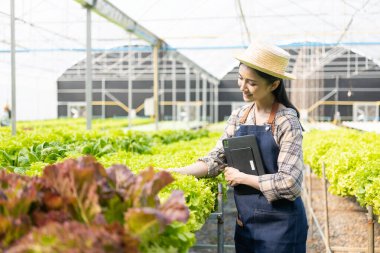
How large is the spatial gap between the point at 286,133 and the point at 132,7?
784cm

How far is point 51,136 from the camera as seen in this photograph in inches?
222

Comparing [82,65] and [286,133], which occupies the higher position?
[82,65]

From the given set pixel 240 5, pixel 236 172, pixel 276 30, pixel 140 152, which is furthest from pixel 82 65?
pixel 236 172

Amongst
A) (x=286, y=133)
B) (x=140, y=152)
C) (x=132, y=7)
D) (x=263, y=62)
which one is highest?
(x=132, y=7)

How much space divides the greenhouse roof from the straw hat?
6.61m

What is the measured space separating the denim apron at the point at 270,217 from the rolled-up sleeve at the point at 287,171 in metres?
0.10

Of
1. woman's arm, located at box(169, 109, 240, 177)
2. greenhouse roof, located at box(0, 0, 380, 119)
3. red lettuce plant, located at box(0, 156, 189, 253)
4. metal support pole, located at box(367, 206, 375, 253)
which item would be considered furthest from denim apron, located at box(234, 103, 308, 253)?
greenhouse roof, located at box(0, 0, 380, 119)

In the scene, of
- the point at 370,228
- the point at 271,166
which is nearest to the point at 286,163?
the point at 271,166

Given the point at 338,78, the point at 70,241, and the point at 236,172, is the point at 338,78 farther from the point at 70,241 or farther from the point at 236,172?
the point at 70,241

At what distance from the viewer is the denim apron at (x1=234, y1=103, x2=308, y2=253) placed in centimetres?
313

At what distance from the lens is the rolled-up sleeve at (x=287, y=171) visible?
2.98 m

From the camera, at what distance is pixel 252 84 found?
3107 millimetres

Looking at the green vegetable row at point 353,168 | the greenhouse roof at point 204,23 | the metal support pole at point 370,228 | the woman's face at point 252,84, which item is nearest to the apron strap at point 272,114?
the woman's face at point 252,84

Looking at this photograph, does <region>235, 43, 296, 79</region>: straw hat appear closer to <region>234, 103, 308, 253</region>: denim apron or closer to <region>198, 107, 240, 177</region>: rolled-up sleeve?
<region>234, 103, 308, 253</region>: denim apron
